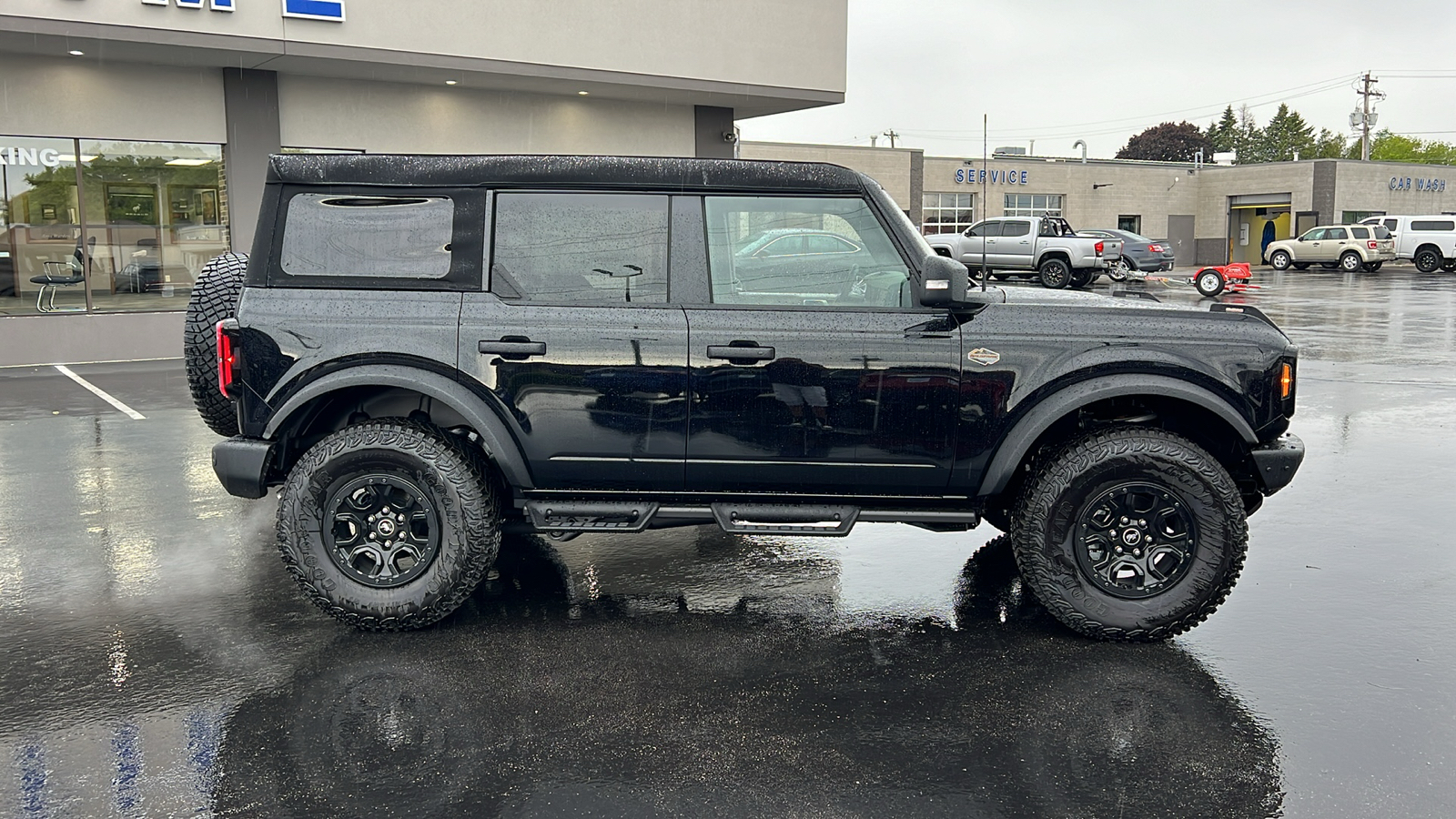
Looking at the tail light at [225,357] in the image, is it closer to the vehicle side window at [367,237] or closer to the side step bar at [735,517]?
the vehicle side window at [367,237]

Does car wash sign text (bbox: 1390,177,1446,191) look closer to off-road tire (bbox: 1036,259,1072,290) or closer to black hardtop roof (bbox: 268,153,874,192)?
off-road tire (bbox: 1036,259,1072,290)

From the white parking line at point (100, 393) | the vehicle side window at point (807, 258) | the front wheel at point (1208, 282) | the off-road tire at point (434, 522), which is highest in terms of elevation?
the vehicle side window at point (807, 258)

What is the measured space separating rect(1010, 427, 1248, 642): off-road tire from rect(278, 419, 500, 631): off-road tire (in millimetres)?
2382

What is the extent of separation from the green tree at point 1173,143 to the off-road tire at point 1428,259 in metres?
68.0

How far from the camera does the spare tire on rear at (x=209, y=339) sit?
5266 mm

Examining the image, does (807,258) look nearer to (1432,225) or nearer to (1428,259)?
(1428,259)

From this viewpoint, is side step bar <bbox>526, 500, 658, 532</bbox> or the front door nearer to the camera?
the front door

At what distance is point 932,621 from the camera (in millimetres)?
4996

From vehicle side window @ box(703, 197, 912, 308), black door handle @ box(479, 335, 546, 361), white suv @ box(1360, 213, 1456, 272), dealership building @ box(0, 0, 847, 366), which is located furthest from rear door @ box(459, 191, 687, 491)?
white suv @ box(1360, 213, 1456, 272)

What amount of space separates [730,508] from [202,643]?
2.32 meters

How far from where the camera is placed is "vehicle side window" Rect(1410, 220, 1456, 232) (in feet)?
132

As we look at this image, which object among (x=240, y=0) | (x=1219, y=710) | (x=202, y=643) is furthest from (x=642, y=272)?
(x=240, y=0)

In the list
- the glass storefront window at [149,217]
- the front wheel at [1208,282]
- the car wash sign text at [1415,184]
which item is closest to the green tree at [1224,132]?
the car wash sign text at [1415,184]

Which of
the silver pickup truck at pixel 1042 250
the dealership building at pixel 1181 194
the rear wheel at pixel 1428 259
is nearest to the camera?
the silver pickup truck at pixel 1042 250
